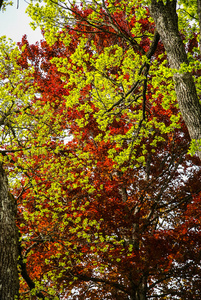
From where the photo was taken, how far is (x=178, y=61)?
477cm

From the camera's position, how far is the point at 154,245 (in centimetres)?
876

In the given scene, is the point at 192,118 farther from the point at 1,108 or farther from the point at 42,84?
the point at 42,84

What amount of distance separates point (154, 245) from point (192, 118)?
6.02 metres

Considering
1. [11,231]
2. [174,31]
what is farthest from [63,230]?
[174,31]

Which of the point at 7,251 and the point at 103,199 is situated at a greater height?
the point at 103,199

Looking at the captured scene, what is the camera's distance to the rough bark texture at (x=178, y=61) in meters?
4.55

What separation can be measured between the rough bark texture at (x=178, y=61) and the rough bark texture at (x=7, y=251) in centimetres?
430

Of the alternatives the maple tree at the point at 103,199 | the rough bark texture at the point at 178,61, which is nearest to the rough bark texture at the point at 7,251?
the maple tree at the point at 103,199

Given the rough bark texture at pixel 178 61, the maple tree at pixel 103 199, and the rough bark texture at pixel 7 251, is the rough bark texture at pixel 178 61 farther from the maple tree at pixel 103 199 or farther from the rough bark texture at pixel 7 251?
the rough bark texture at pixel 7 251

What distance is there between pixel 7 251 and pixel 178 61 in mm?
5278

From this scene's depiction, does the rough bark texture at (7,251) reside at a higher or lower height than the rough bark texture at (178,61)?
lower

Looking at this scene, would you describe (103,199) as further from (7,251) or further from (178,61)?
(178,61)

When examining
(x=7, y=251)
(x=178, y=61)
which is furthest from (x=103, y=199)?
(x=178, y=61)

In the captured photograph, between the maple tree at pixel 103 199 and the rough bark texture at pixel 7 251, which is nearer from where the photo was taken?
the rough bark texture at pixel 7 251
